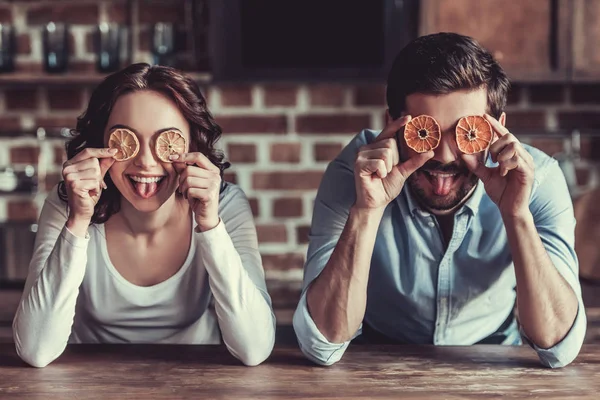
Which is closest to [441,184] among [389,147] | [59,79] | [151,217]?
[389,147]

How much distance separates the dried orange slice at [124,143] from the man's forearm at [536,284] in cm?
75

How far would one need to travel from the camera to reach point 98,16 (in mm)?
2865

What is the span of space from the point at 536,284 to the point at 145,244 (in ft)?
2.69

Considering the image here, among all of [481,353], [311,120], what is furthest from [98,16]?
[481,353]

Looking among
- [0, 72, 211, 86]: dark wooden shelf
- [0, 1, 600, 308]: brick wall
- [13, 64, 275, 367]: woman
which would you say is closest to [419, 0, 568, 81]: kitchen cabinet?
[0, 1, 600, 308]: brick wall

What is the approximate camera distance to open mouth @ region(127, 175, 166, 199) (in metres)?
1.54

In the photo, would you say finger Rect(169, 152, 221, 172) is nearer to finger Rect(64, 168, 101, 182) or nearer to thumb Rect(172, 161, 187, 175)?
thumb Rect(172, 161, 187, 175)

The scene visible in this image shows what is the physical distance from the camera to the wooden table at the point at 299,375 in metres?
1.26

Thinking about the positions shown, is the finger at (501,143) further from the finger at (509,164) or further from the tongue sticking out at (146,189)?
the tongue sticking out at (146,189)

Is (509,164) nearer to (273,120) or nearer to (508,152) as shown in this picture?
(508,152)

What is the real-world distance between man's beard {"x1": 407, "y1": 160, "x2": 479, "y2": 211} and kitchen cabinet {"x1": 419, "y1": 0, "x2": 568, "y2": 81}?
118 cm

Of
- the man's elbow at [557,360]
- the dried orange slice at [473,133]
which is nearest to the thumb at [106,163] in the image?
the dried orange slice at [473,133]

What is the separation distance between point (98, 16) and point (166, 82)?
1435mm

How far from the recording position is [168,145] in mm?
1522
